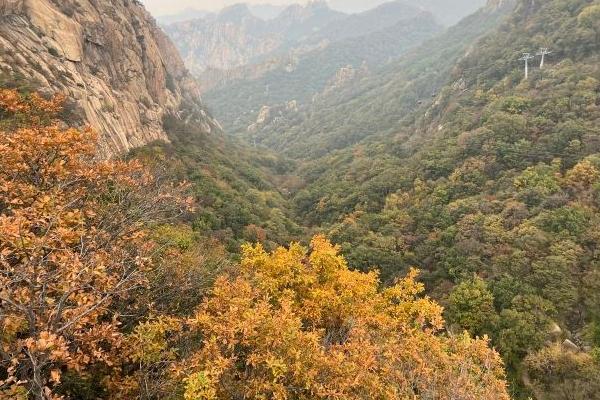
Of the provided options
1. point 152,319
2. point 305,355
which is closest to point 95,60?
point 152,319

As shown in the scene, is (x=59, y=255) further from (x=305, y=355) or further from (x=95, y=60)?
(x=95, y=60)

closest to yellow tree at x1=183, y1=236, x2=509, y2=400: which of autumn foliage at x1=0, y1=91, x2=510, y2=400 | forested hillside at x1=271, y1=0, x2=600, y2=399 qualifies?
autumn foliage at x1=0, y1=91, x2=510, y2=400

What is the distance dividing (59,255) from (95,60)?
5876cm

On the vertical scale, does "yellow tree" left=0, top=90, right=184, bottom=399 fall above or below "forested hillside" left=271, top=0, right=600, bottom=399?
above

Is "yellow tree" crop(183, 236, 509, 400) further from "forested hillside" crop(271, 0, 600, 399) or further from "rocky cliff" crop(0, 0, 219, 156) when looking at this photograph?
"rocky cliff" crop(0, 0, 219, 156)

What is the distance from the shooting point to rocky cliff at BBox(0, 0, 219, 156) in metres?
44.1

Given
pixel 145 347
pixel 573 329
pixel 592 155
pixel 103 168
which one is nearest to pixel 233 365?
pixel 145 347

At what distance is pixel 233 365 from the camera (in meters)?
11.8

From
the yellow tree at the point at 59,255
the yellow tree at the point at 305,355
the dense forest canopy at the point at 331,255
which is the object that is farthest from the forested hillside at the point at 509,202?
the yellow tree at the point at 59,255

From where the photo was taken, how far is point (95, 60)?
6000cm

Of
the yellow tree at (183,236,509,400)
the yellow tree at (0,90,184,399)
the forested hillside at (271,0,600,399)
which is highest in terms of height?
the yellow tree at (0,90,184,399)

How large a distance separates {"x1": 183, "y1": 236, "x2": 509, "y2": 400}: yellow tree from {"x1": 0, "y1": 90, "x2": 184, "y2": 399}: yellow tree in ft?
9.09

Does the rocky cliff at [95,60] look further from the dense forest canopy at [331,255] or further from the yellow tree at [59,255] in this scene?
the yellow tree at [59,255]

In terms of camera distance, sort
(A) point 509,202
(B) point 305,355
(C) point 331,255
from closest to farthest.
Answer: (B) point 305,355 < (C) point 331,255 < (A) point 509,202
